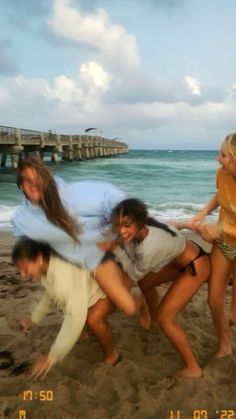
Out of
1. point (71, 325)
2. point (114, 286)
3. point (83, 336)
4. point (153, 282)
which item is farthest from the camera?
point (83, 336)

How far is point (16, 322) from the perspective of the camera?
359 centimetres

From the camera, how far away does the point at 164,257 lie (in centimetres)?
269

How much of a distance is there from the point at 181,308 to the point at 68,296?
0.76 meters

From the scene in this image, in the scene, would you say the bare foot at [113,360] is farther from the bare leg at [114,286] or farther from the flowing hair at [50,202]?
the flowing hair at [50,202]

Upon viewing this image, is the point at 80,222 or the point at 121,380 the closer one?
the point at 80,222

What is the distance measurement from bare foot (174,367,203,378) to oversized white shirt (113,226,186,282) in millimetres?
671

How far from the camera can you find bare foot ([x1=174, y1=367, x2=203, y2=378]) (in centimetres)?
275

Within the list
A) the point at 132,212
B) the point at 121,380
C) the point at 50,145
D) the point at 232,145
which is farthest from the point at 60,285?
the point at 50,145

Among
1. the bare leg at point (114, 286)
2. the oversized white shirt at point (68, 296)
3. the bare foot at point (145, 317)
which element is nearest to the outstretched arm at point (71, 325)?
the oversized white shirt at point (68, 296)

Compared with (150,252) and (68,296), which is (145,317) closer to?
(150,252)

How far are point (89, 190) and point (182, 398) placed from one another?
1350 mm

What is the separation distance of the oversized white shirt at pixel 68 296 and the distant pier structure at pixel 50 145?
16.0ft
